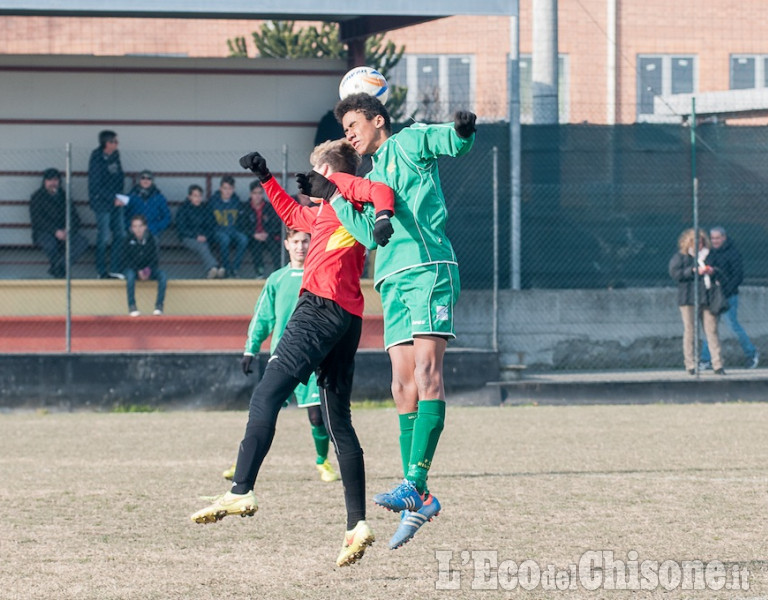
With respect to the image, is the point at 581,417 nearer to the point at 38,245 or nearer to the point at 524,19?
the point at 38,245

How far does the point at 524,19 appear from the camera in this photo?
23.1 m

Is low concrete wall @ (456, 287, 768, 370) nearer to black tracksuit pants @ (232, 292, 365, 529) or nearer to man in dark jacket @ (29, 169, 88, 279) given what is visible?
man in dark jacket @ (29, 169, 88, 279)

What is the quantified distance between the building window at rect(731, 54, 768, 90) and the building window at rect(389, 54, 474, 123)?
5.30 meters

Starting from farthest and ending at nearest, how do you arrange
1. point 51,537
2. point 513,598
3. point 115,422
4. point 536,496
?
point 115,422 < point 536,496 < point 51,537 < point 513,598

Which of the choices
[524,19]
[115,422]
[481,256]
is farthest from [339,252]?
[524,19]

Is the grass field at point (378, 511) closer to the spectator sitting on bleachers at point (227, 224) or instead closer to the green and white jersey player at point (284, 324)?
the green and white jersey player at point (284, 324)

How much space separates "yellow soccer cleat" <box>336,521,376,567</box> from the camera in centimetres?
561

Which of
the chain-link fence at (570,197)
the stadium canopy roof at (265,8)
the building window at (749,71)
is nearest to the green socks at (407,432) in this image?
the stadium canopy roof at (265,8)

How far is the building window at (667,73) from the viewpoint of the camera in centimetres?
2653

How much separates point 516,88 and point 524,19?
7.33m

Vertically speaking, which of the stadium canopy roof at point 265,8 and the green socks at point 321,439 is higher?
the stadium canopy roof at point 265,8

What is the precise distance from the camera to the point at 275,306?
9211 millimetres

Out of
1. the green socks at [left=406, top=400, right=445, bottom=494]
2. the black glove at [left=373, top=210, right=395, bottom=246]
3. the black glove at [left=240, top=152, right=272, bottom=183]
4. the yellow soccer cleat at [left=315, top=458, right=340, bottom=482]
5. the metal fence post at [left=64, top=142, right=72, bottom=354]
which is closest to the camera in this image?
the black glove at [left=373, top=210, right=395, bottom=246]

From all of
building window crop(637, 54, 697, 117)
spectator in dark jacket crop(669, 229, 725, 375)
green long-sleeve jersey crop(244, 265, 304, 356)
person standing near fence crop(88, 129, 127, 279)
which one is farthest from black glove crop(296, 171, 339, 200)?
building window crop(637, 54, 697, 117)
